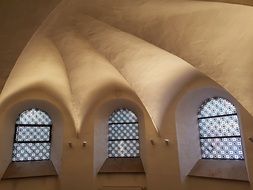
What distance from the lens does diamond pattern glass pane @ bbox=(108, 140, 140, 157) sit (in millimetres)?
8008

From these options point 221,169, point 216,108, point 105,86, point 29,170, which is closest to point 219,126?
point 216,108

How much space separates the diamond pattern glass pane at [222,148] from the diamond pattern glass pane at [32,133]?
4.88 meters

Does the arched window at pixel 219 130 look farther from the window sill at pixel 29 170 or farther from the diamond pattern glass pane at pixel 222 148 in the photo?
the window sill at pixel 29 170

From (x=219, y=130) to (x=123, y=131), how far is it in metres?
2.96

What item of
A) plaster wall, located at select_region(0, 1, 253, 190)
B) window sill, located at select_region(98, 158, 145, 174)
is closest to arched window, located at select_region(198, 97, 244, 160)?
plaster wall, located at select_region(0, 1, 253, 190)

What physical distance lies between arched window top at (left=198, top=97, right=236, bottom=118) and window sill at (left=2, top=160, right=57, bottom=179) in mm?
4836

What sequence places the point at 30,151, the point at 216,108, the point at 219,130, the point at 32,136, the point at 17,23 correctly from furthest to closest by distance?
the point at 32,136 → the point at 30,151 → the point at 216,108 → the point at 219,130 → the point at 17,23

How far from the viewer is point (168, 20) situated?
492 cm

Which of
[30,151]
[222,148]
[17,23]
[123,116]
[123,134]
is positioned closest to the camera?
[17,23]

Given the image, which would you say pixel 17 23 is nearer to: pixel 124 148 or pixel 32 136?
pixel 32 136

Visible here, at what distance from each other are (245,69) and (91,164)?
4.96 meters

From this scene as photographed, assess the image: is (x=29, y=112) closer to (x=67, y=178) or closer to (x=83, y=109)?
(x=83, y=109)

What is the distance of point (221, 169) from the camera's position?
6.54 meters

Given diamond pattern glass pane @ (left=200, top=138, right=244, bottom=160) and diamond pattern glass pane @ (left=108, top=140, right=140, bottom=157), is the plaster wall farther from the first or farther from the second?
diamond pattern glass pane @ (left=200, top=138, right=244, bottom=160)
